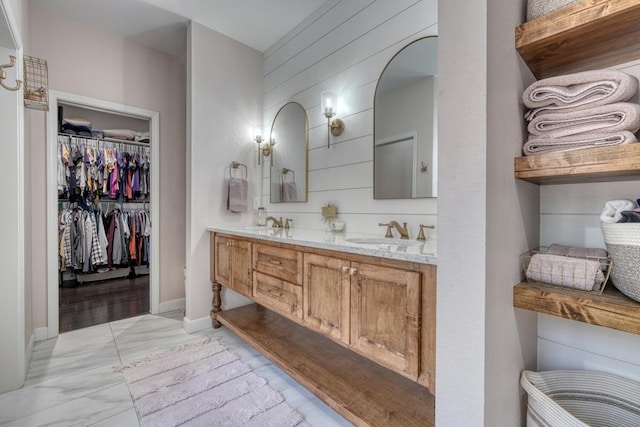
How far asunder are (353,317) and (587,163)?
1.03m

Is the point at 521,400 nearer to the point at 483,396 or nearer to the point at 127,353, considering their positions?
the point at 483,396

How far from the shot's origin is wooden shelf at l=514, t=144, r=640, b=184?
75 centimetres

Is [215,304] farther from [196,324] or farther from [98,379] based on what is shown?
[98,379]

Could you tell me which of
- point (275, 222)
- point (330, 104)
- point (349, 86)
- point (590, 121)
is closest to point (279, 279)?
point (275, 222)

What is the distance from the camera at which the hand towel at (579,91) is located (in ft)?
2.63

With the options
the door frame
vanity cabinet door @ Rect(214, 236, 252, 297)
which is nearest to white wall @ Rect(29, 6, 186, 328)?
the door frame

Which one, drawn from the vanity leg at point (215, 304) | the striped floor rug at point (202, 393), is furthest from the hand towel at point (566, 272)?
the vanity leg at point (215, 304)

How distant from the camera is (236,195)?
2.87 m

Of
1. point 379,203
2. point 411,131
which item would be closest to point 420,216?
point 379,203

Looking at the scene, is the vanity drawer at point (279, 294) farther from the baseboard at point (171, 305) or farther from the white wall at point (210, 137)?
the baseboard at point (171, 305)

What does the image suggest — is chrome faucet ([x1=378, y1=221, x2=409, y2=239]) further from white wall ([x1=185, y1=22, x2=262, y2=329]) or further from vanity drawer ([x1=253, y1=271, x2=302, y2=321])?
white wall ([x1=185, y1=22, x2=262, y2=329])

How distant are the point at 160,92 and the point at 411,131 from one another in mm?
2750

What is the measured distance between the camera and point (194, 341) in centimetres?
245

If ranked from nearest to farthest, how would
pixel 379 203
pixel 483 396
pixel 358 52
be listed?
pixel 483 396 → pixel 379 203 → pixel 358 52
